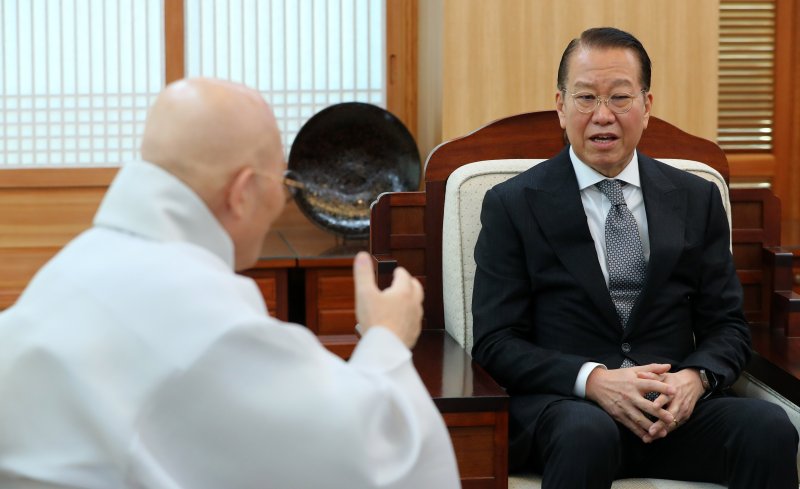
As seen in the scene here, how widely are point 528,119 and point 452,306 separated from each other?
49cm

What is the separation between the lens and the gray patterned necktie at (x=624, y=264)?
2.44 m

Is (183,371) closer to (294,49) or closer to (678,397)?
(678,397)

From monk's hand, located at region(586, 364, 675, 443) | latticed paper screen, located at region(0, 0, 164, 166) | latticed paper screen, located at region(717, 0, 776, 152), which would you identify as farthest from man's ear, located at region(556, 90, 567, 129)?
latticed paper screen, located at region(0, 0, 164, 166)

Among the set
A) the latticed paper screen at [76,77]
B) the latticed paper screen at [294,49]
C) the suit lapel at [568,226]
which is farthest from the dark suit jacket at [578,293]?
the latticed paper screen at [76,77]

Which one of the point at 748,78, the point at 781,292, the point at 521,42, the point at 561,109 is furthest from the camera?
the point at 748,78

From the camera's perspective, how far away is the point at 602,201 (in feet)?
8.25

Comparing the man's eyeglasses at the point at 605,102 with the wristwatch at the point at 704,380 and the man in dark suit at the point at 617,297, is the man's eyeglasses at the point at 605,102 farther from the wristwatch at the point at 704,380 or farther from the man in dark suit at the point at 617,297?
the wristwatch at the point at 704,380

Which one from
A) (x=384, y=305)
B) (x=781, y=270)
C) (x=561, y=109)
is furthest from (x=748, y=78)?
(x=384, y=305)

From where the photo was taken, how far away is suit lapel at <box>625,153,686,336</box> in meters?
2.42

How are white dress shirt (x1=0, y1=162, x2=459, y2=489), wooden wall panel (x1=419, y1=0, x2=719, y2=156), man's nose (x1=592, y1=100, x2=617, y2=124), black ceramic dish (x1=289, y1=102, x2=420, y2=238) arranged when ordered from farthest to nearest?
black ceramic dish (x1=289, y1=102, x2=420, y2=238)
wooden wall panel (x1=419, y1=0, x2=719, y2=156)
man's nose (x1=592, y1=100, x2=617, y2=124)
white dress shirt (x1=0, y1=162, x2=459, y2=489)

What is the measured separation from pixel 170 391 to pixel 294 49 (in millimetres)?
3158

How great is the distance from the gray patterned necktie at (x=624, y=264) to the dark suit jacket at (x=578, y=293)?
33 millimetres

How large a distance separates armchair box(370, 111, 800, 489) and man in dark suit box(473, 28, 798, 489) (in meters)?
0.12

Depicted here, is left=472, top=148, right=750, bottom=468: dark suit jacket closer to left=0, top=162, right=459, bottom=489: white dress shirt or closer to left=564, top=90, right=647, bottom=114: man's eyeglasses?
left=564, top=90, right=647, bottom=114: man's eyeglasses
